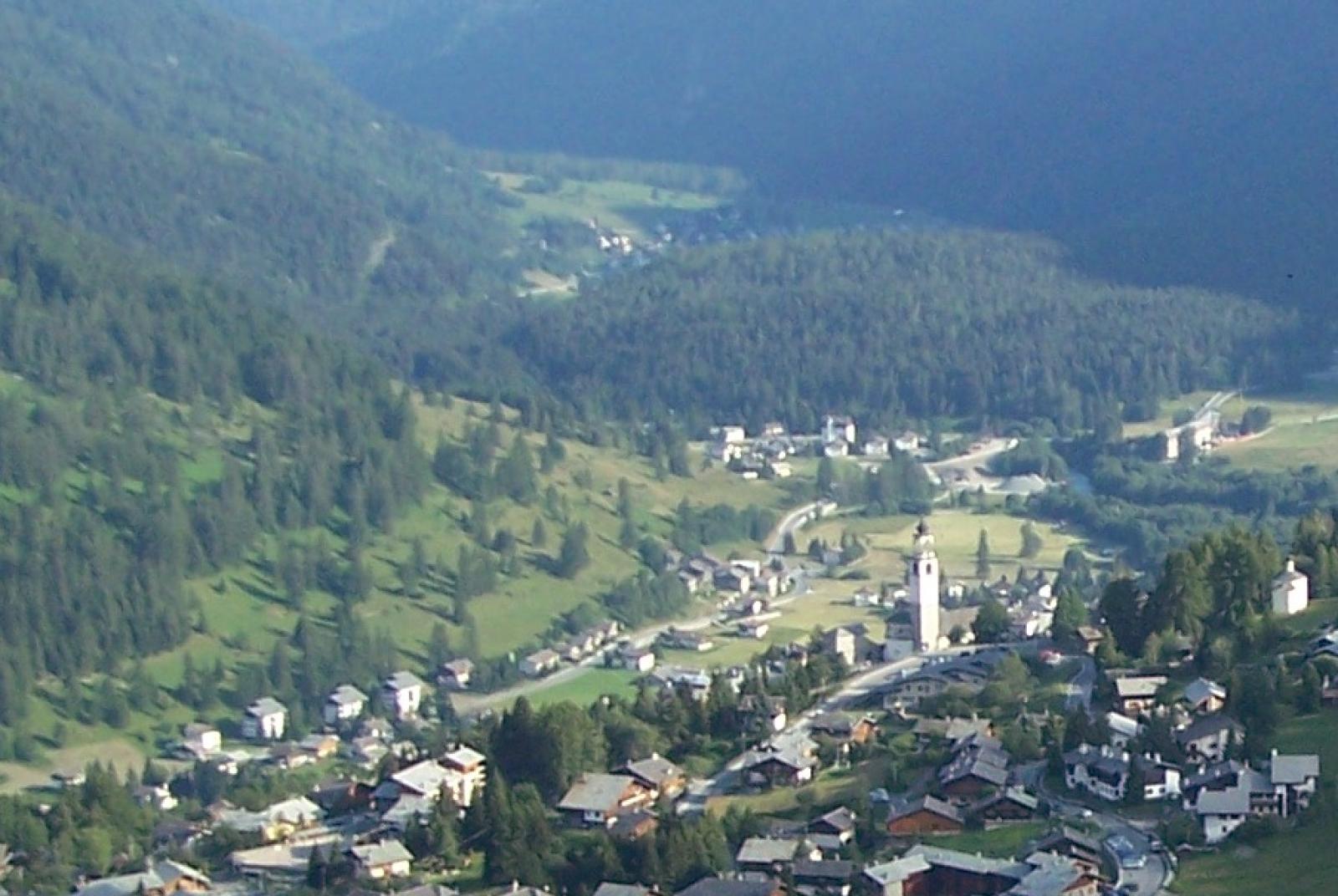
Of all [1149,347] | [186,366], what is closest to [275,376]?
[186,366]

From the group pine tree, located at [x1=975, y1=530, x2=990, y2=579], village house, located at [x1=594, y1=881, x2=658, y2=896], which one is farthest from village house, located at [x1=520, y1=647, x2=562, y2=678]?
village house, located at [x1=594, y1=881, x2=658, y2=896]

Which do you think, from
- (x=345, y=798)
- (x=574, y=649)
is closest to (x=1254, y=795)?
(x=345, y=798)

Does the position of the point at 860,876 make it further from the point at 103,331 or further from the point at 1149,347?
the point at 1149,347

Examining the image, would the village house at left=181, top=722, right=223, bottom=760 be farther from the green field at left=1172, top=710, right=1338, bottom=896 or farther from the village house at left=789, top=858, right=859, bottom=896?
the green field at left=1172, top=710, right=1338, bottom=896

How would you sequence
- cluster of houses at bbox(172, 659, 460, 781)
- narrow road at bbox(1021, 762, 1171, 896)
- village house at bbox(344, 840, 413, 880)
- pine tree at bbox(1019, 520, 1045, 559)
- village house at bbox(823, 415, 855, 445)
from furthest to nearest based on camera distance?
village house at bbox(823, 415, 855, 445) < pine tree at bbox(1019, 520, 1045, 559) < cluster of houses at bbox(172, 659, 460, 781) < village house at bbox(344, 840, 413, 880) < narrow road at bbox(1021, 762, 1171, 896)

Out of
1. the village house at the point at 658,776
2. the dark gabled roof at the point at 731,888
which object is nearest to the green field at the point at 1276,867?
the dark gabled roof at the point at 731,888

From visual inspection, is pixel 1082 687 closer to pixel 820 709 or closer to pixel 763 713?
pixel 820 709
